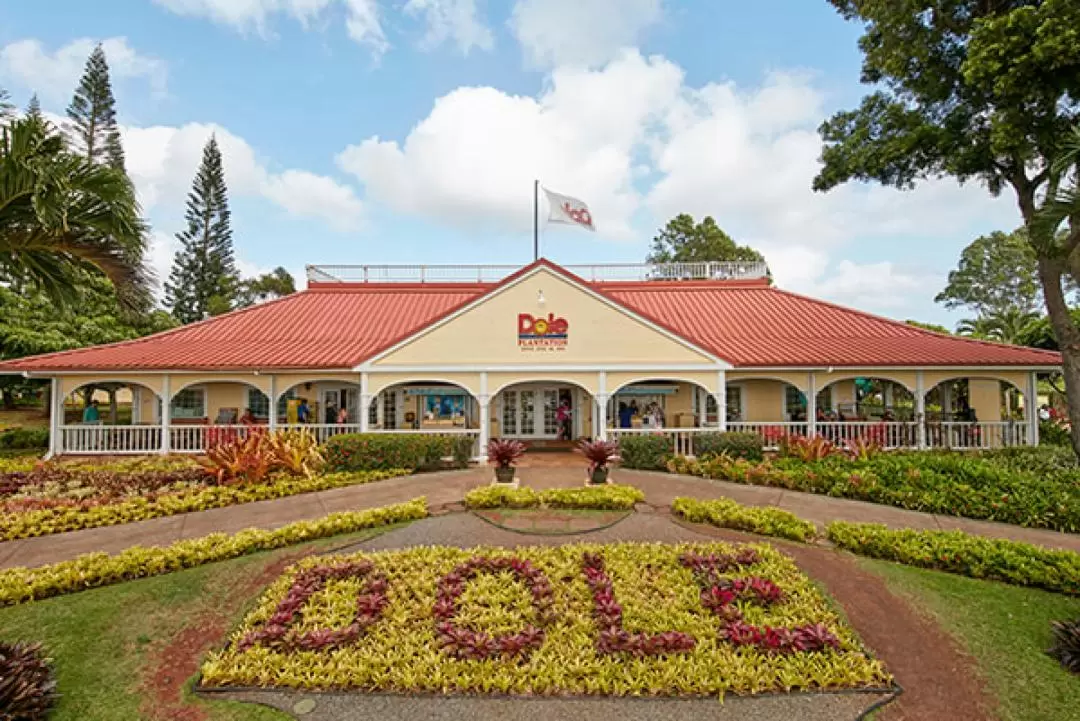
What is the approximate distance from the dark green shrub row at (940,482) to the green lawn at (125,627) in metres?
9.61

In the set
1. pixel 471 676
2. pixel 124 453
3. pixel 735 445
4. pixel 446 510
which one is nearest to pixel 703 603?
pixel 471 676

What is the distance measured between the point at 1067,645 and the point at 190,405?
71.9 feet

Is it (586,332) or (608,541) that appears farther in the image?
(586,332)

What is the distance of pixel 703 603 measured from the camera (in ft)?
19.8

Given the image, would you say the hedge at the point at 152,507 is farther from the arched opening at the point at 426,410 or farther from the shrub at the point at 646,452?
the arched opening at the point at 426,410

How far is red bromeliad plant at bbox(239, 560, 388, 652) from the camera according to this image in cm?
530

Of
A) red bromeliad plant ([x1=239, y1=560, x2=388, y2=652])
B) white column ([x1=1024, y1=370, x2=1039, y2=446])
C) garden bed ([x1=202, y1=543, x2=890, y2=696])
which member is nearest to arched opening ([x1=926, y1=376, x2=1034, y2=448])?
white column ([x1=1024, y1=370, x2=1039, y2=446])

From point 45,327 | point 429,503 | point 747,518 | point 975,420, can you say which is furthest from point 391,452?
point 975,420

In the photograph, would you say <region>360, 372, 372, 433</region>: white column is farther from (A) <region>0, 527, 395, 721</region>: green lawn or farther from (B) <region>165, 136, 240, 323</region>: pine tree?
(B) <region>165, 136, 240, 323</region>: pine tree

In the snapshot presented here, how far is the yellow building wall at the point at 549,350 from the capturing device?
1477 cm

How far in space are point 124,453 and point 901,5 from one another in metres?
24.6

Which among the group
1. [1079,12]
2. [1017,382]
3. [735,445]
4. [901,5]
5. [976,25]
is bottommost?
[735,445]

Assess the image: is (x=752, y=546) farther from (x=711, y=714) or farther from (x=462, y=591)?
(x=462, y=591)

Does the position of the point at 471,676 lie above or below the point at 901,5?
below
